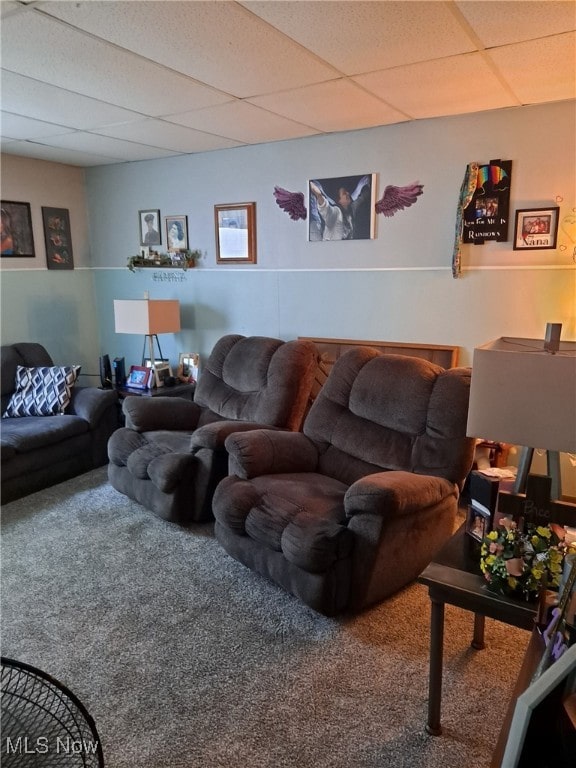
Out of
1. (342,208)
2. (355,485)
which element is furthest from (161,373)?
(355,485)

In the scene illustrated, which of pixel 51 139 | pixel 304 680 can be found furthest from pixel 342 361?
pixel 51 139

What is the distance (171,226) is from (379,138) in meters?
1.92

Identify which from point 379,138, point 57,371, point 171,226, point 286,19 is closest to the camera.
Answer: point 286,19

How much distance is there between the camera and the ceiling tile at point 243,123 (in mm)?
2928

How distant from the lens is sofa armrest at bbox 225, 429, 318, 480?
9.04ft

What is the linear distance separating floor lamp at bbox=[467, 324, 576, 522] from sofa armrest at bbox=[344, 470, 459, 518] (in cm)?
Result: 74

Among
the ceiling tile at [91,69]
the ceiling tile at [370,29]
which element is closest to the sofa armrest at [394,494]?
the ceiling tile at [370,29]

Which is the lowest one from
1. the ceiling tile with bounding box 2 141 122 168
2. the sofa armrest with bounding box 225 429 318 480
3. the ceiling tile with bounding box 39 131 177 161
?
the sofa armrest with bounding box 225 429 318 480

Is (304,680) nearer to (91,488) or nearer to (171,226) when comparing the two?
(91,488)

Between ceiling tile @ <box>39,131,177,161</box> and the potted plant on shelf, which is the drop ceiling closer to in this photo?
ceiling tile @ <box>39,131,177,161</box>

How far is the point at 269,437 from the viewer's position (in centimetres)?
289

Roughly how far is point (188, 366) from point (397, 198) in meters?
2.18

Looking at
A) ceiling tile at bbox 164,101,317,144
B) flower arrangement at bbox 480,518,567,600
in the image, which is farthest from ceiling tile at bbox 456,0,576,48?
flower arrangement at bbox 480,518,567,600

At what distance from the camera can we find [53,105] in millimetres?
2840
